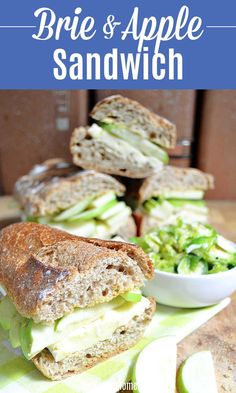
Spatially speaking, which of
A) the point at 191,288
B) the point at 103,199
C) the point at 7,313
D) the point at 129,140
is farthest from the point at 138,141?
the point at 7,313

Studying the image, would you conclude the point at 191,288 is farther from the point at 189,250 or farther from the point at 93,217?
the point at 93,217

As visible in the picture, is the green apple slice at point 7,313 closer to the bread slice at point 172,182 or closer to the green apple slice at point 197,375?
the green apple slice at point 197,375

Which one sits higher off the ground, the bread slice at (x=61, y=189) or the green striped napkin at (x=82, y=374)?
the bread slice at (x=61, y=189)

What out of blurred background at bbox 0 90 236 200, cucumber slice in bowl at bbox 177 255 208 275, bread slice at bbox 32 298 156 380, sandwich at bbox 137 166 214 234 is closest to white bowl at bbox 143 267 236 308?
cucumber slice in bowl at bbox 177 255 208 275

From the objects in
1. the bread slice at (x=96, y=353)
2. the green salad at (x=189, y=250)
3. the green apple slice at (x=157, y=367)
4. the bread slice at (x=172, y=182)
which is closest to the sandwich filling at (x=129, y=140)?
the bread slice at (x=172, y=182)

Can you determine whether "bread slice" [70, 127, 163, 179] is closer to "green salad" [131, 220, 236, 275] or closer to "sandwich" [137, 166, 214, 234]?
"sandwich" [137, 166, 214, 234]

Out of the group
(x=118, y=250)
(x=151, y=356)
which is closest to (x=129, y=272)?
(x=118, y=250)
